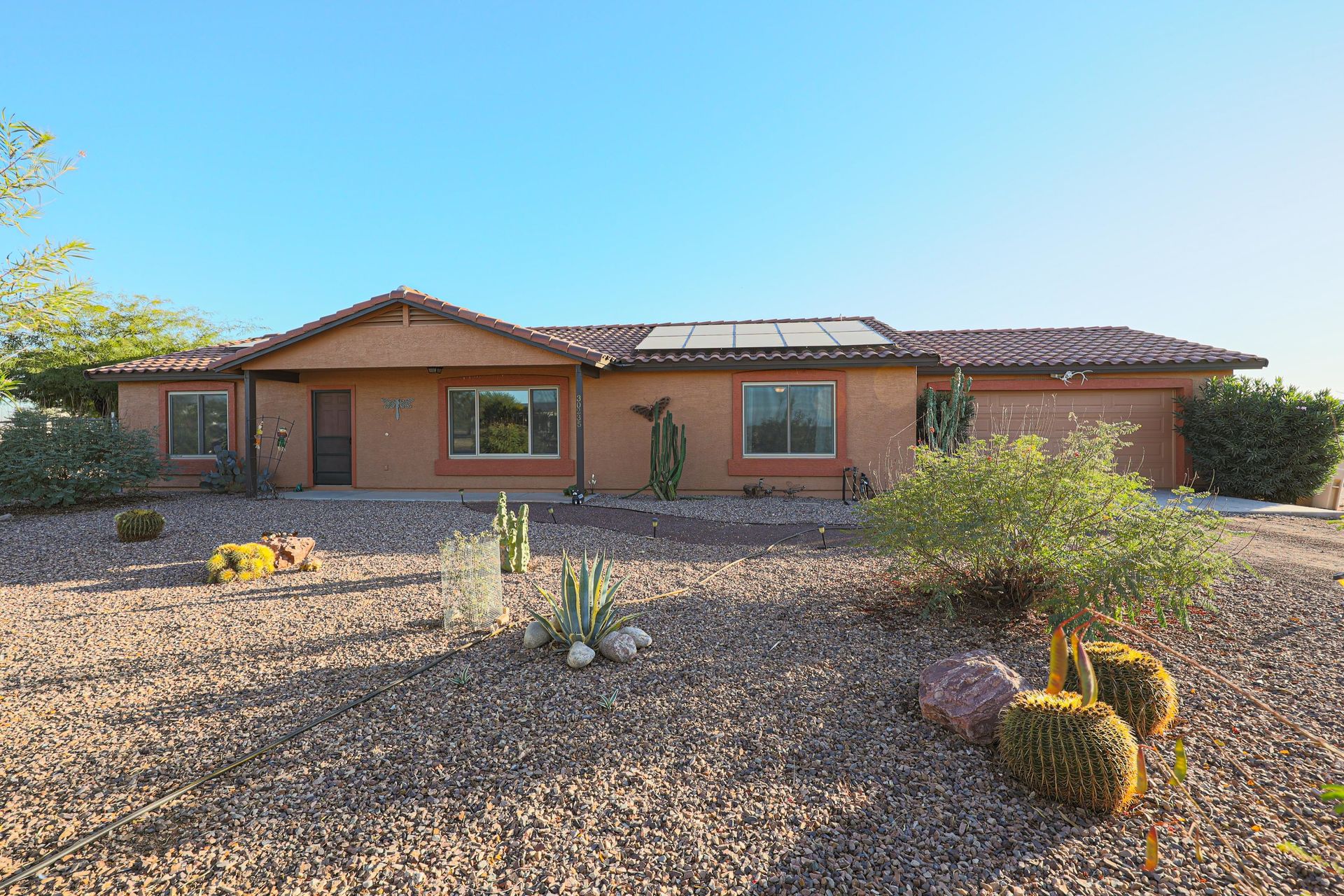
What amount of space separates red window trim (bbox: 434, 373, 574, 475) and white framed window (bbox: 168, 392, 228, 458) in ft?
17.3

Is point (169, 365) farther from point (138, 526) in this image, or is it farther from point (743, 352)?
point (743, 352)

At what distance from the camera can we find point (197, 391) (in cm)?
1369

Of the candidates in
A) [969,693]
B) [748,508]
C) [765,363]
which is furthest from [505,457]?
[969,693]

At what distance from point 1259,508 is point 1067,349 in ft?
14.7

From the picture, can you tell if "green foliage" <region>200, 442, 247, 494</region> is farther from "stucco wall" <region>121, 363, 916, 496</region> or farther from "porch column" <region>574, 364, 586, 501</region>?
"porch column" <region>574, 364, 586, 501</region>

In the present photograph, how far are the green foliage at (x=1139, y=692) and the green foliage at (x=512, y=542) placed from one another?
5.00m

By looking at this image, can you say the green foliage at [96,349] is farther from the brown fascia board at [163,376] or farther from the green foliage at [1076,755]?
the green foliage at [1076,755]

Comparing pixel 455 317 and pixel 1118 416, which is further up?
pixel 455 317

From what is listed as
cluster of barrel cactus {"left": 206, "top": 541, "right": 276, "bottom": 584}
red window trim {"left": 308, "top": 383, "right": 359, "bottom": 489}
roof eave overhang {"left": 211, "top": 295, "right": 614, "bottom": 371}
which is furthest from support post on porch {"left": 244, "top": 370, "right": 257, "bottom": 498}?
cluster of barrel cactus {"left": 206, "top": 541, "right": 276, "bottom": 584}

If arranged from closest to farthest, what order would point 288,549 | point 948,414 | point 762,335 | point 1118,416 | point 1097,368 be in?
point 288,549 → point 948,414 → point 1097,368 → point 1118,416 → point 762,335

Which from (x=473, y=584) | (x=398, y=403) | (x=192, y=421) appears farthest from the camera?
(x=192, y=421)

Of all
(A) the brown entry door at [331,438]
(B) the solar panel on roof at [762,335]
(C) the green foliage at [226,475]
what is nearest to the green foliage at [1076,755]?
(B) the solar panel on roof at [762,335]

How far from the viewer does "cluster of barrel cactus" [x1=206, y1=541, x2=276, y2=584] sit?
6.13 m

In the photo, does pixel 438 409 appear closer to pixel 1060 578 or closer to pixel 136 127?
pixel 136 127
